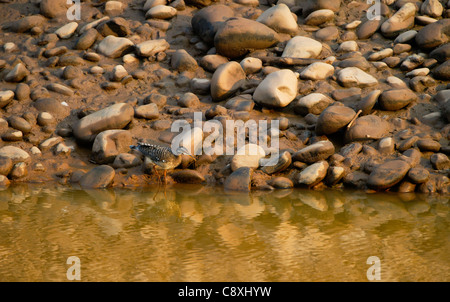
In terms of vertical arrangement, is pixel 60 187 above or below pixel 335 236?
below

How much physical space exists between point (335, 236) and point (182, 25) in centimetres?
598

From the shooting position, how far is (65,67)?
892 cm

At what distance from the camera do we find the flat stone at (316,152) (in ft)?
22.9

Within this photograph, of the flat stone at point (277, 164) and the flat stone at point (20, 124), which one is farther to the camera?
the flat stone at point (20, 124)

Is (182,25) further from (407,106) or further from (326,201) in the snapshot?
(326,201)

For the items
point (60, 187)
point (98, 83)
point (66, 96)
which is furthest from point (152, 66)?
point (60, 187)

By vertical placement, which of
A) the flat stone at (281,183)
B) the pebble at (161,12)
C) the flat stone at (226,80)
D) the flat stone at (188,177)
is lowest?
the flat stone at (188,177)

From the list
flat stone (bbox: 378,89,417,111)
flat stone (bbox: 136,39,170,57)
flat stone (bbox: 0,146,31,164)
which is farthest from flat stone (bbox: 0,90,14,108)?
flat stone (bbox: 378,89,417,111)

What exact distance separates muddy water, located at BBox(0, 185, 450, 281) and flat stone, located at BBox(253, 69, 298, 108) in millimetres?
1712

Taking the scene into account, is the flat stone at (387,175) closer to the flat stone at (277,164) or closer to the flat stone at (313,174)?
the flat stone at (313,174)

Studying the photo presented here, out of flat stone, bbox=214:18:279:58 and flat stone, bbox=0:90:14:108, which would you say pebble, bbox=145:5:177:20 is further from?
flat stone, bbox=0:90:14:108

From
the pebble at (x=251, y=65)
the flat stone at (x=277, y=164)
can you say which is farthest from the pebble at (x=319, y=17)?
the flat stone at (x=277, y=164)

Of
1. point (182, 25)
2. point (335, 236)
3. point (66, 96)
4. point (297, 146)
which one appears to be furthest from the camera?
point (182, 25)

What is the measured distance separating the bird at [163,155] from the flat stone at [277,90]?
61.8 inches
